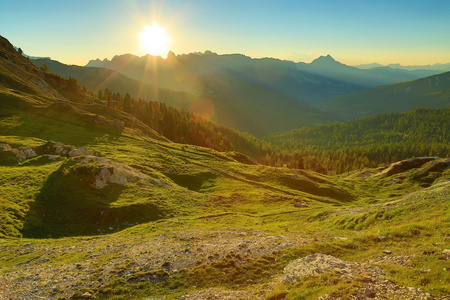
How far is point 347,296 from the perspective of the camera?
52.5 feet

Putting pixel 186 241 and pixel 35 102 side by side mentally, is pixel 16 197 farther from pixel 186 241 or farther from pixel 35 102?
pixel 35 102

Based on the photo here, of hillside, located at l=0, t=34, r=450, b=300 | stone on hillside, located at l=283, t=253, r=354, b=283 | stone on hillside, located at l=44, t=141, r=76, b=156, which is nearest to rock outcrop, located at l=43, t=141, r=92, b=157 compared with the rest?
stone on hillside, located at l=44, t=141, r=76, b=156

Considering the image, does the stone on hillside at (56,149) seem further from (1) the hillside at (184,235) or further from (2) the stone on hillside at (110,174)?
(2) the stone on hillside at (110,174)

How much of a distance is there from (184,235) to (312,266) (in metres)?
20.4

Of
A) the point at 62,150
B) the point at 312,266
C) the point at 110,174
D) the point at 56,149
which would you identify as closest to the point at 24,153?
the point at 56,149

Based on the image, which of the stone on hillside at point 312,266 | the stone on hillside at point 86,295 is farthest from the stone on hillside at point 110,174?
the stone on hillside at point 312,266

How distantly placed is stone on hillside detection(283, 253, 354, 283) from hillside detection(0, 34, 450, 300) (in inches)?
6.0

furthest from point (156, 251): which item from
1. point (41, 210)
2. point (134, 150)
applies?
point (134, 150)

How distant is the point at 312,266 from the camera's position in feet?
72.1

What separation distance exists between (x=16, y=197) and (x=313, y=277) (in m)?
49.0

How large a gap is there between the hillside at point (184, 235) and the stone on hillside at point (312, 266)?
6.0 inches

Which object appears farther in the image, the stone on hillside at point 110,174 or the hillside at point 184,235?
the stone on hillside at point 110,174

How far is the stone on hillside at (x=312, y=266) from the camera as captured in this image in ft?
68.4

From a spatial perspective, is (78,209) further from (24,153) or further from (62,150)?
(62,150)
